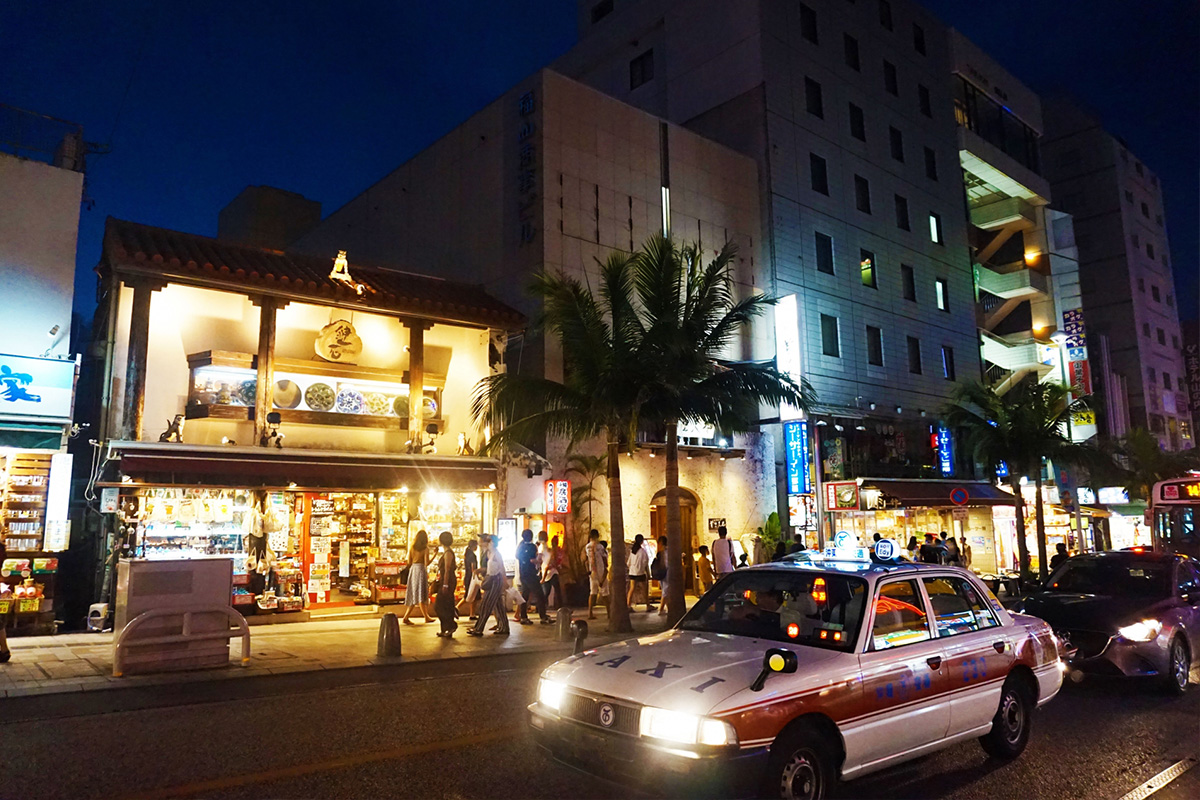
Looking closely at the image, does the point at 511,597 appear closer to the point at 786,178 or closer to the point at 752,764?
the point at 752,764

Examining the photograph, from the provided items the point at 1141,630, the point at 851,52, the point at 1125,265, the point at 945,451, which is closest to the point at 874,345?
the point at 945,451

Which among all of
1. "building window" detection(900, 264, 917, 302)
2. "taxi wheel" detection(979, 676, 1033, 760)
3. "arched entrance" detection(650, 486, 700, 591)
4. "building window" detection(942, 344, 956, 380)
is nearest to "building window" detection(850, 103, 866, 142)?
"building window" detection(900, 264, 917, 302)

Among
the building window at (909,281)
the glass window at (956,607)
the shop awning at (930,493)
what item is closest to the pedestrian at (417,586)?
the glass window at (956,607)

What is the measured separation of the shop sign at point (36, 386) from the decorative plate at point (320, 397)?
4378 millimetres

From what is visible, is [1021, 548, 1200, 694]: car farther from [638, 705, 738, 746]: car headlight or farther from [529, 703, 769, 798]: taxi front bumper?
[638, 705, 738, 746]: car headlight

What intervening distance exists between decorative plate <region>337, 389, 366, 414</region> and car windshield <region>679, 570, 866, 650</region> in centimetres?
1305

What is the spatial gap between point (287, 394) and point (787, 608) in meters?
14.0

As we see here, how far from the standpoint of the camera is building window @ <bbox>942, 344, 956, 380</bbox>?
3275cm

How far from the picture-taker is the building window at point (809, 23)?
28.7 m

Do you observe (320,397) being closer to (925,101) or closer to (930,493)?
(930,493)

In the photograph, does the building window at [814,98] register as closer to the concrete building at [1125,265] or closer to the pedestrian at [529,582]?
the pedestrian at [529,582]

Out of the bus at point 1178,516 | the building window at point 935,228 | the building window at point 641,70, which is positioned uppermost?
the building window at point 641,70

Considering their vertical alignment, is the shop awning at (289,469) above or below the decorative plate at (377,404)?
below

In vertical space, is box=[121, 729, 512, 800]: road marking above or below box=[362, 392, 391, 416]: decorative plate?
below
